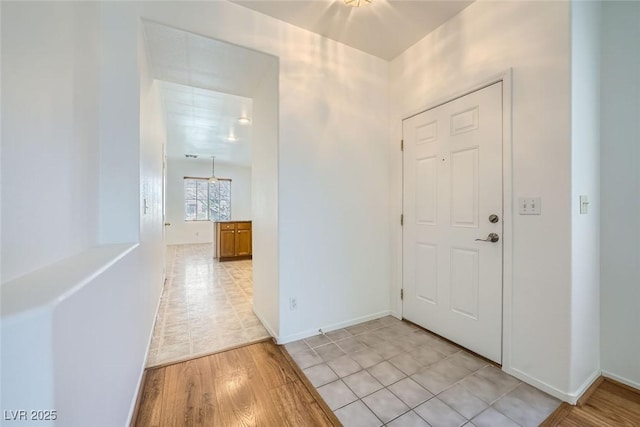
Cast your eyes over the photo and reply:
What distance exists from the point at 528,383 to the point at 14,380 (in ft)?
7.88

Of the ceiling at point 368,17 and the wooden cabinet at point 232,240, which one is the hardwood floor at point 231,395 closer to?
the ceiling at point 368,17

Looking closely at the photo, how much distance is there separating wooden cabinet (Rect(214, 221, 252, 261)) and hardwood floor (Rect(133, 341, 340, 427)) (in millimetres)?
4197

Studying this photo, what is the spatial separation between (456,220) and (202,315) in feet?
8.87

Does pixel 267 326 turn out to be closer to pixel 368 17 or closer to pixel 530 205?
pixel 530 205

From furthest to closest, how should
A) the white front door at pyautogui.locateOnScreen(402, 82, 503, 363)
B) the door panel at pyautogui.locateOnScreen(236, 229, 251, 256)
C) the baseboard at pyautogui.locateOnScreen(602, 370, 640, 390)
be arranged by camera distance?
the door panel at pyautogui.locateOnScreen(236, 229, 251, 256) → the white front door at pyautogui.locateOnScreen(402, 82, 503, 363) → the baseboard at pyautogui.locateOnScreen(602, 370, 640, 390)

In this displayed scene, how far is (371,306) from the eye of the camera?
2676 millimetres

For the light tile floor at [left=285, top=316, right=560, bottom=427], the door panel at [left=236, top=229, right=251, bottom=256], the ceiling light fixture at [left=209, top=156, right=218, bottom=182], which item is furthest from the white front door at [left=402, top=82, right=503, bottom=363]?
the ceiling light fixture at [left=209, top=156, right=218, bottom=182]

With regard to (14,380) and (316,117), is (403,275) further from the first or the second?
(14,380)

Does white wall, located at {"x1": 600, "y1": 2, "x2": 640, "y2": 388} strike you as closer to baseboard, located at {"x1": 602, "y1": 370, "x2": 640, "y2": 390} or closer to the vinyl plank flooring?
baseboard, located at {"x1": 602, "y1": 370, "x2": 640, "y2": 390}

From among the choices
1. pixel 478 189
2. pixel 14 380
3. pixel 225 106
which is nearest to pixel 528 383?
pixel 478 189

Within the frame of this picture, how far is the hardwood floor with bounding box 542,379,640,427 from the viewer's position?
4.52ft

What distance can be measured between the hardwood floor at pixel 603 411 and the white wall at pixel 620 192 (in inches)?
6.0

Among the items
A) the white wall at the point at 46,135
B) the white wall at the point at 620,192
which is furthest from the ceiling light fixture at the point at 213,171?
the white wall at the point at 620,192

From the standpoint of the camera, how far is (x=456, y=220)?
2.13m
